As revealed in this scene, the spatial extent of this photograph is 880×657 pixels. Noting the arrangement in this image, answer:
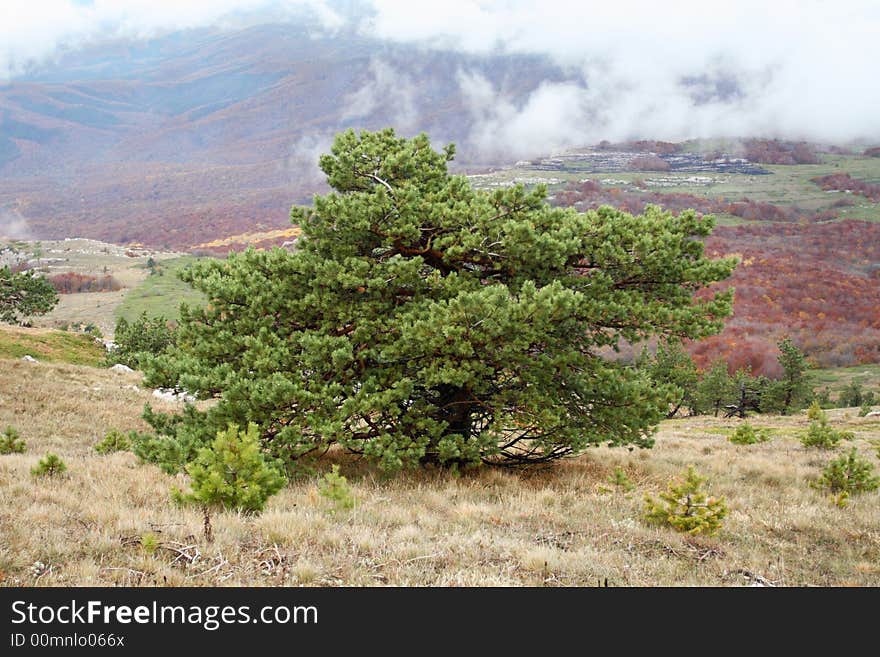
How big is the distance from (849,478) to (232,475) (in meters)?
10.7

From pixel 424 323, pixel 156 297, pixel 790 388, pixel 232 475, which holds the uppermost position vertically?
pixel 424 323

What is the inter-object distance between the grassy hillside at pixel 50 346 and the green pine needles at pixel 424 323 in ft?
86.3

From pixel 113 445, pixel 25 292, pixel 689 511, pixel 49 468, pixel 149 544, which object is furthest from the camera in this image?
pixel 25 292

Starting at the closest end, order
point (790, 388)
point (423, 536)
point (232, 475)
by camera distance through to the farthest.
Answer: point (423, 536) < point (232, 475) < point (790, 388)

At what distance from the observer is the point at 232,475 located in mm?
7246

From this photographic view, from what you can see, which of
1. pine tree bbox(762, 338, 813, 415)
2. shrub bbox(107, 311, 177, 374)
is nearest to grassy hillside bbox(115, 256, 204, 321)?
shrub bbox(107, 311, 177, 374)

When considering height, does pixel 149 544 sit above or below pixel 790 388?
above

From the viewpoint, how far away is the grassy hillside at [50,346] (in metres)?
32.9

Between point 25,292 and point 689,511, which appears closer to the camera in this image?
point 689,511

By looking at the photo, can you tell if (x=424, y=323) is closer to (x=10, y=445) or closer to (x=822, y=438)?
(x=10, y=445)

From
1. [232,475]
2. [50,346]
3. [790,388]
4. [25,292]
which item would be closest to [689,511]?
[232,475]

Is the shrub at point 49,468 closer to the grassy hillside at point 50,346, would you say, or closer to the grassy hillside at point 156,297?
the grassy hillside at point 50,346

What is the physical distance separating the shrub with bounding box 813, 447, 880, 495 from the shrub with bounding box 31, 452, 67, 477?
1298 centimetres
